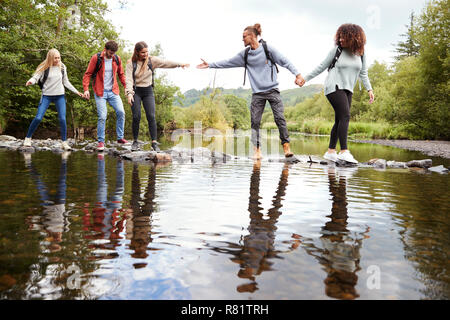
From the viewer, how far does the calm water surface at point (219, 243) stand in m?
1.51

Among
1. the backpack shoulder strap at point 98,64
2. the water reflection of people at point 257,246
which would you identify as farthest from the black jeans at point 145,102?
the water reflection of people at point 257,246

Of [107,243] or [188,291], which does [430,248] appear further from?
[107,243]

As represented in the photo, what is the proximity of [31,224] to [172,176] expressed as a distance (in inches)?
113

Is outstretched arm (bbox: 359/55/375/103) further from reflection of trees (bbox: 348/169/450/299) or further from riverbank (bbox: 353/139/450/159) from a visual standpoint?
riverbank (bbox: 353/139/450/159)

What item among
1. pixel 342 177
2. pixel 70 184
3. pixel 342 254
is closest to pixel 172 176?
pixel 70 184

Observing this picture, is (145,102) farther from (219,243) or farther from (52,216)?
(219,243)

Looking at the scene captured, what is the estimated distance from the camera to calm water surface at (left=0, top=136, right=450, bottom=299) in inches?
59.6

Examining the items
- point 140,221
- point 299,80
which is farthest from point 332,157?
point 140,221

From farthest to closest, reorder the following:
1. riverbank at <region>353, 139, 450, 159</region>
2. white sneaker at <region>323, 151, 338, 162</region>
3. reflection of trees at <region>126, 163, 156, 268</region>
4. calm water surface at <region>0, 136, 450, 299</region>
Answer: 1. riverbank at <region>353, 139, 450, 159</region>
2. white sneaker at <region>323, 151, 338, 162</region>
3. reflection of trees at <region>126, 163, 156, 268</region>
4. calm water surface at <region>0, 136, 450, 299</region>

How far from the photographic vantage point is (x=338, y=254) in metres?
1.94

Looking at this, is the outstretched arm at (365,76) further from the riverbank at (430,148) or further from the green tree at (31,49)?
the green tree at (31,49)

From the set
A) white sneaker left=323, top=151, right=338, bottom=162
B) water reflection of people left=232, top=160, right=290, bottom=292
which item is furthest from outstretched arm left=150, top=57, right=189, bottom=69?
water reflection of people left=232, top=160, right=290, bottom=292

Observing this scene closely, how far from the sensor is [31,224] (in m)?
2.38
